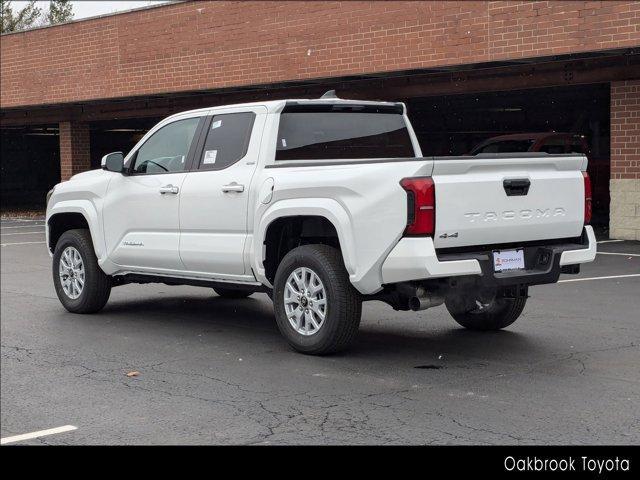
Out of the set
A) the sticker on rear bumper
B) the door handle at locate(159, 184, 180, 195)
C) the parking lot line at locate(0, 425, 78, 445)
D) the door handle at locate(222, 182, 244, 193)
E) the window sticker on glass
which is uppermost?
the window sticker on glass

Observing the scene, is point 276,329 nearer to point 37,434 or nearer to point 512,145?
point 37,434

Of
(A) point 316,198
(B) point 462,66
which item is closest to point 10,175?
(B) point 462,66

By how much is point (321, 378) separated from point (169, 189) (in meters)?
2.89

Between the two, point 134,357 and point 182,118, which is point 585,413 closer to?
point 134,357

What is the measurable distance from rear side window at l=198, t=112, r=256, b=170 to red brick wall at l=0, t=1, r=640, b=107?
8.80 metres

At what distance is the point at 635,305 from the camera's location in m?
10.1

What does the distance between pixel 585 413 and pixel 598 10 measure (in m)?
11.3

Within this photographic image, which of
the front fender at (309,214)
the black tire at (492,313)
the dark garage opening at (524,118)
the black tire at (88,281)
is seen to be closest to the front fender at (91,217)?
the black tire at (88,281)

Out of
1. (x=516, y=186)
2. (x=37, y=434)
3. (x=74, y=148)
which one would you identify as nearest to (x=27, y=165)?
(x=74, y=148)

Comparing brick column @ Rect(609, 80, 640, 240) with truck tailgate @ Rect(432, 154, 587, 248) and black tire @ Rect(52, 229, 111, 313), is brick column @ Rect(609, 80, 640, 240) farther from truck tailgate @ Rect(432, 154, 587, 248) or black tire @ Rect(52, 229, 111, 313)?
black tire @ Rect(52, 229, 111, 313)

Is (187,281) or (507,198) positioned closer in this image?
(507,198)

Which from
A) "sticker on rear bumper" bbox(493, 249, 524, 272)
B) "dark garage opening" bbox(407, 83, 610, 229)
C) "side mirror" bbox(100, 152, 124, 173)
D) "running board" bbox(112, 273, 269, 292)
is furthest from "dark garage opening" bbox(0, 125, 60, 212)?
"sticker on rear bumper" bbox(493, 249, 524, 272)

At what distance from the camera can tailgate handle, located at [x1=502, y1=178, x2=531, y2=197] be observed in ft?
24.0

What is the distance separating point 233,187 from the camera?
8312 millimetres
